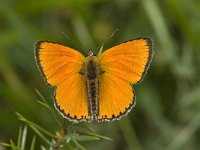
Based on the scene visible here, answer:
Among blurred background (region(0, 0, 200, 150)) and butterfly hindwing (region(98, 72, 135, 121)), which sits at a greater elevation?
butterfly hindwing (region(98, 72, 135, 121))

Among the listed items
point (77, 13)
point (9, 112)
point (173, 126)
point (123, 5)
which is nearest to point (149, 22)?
point (123, 5)

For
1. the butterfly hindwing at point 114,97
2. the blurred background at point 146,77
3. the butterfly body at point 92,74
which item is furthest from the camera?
the blurred background at point 146,77

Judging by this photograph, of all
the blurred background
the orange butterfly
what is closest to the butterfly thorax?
the orange butterfly

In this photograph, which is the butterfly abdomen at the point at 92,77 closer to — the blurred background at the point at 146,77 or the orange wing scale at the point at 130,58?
the orange wing scale at the point at 130,58

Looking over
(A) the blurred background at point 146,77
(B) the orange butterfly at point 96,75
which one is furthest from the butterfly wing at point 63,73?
(A) the blurred background at point 146,77

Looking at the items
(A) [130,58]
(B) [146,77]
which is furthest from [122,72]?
(B) [146,77]

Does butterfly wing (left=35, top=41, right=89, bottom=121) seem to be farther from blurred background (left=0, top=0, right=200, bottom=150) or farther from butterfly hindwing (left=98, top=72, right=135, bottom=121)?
blurred background (left=0, top=0, right=200, bottom=150)

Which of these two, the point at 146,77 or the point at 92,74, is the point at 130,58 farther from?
the point at 146,77
